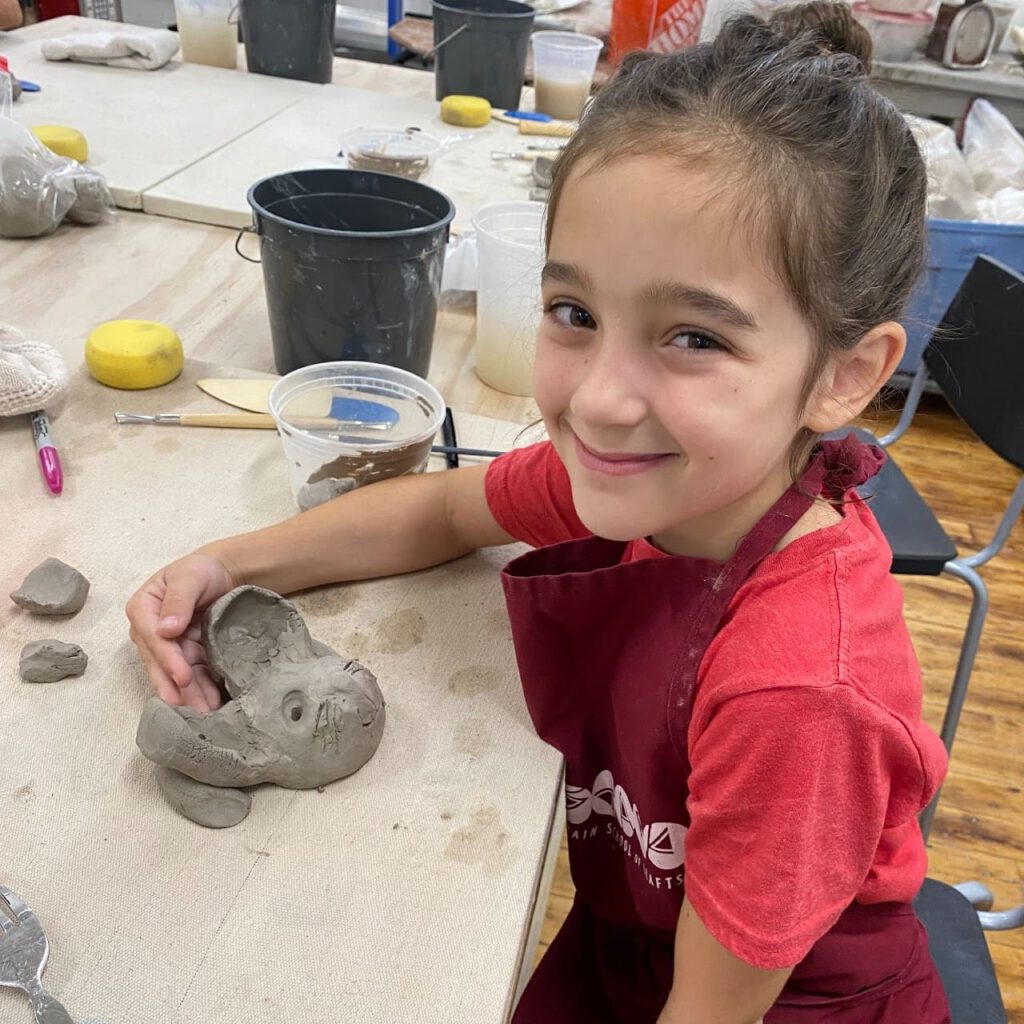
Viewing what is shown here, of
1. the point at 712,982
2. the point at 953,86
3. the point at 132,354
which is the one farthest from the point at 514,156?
the point at 953,86

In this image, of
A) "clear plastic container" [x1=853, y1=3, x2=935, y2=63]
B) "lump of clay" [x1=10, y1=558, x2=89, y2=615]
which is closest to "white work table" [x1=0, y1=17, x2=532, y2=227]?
"lump of clay" [x1=10, y1=558, x2=89, y2=615]

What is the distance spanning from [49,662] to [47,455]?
0.30m

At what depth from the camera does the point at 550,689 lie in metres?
0.75

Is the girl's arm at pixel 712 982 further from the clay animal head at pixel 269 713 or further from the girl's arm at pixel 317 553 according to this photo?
the girl's arm at pixel 317 553

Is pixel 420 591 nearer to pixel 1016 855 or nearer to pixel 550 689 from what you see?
pixel 550 689

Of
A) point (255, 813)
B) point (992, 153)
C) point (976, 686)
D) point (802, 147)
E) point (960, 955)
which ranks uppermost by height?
point (802, 147)

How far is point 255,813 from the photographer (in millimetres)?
660

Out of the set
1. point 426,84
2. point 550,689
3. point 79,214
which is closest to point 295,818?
point 550,689

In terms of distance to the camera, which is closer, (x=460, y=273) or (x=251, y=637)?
(x=251, y=637)

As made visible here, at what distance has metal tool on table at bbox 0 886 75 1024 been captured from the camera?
53cm

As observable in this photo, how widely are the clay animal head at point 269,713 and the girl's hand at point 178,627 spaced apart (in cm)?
2

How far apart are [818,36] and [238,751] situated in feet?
2.14

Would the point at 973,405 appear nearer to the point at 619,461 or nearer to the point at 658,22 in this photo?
the point at 619,461

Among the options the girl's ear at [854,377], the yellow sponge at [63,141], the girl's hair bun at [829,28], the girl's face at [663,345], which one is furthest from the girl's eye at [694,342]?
the yellow sponge at [63,141]
